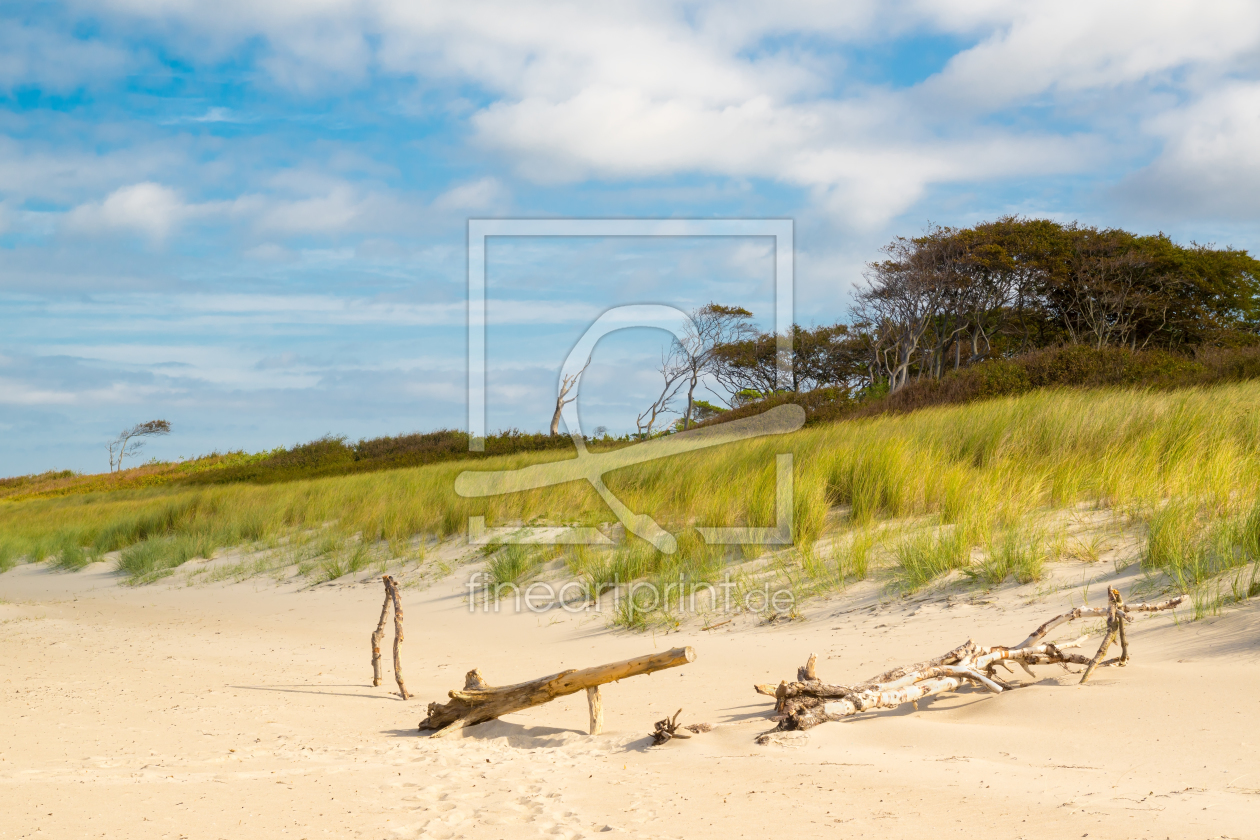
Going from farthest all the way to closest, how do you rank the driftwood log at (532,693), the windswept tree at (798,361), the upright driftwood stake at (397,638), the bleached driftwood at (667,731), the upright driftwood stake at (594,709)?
the windswept tree at (798,361), the upright driftwood stake at (397,638), the upright driftwood stake at (594,709), the driftwood log at (532,693), the bleached driftwood at (667,731)

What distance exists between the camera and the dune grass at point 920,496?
6.18 metres

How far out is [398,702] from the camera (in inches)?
204

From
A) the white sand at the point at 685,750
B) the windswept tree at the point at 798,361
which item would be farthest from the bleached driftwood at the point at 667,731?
the windswept tree at the point at 798,361

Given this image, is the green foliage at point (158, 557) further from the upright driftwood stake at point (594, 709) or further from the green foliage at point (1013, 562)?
the green foliage at point (1013, 562)

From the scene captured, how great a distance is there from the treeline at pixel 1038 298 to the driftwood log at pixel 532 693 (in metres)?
22.1

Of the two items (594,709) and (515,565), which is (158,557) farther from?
(594,709)

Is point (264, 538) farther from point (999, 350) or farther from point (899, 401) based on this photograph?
point (999, 350)

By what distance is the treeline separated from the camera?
91.8 ft

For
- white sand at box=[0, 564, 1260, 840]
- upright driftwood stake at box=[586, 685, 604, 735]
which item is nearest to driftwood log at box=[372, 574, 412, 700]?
white sand at box=[0, 564, 1260, 840]

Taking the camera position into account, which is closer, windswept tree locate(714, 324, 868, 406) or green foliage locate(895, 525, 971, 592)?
green foliage locate(895, 525, 971, 592)

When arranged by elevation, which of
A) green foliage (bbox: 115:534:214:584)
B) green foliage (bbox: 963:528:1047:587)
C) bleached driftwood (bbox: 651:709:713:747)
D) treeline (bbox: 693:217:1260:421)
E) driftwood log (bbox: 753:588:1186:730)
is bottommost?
green foliage (bbox: 115:534:214:584)

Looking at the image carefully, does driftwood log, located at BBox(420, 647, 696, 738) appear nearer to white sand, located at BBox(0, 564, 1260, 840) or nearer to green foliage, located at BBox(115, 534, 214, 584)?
white sand, located at BBox(0, 564, 1260, 840)

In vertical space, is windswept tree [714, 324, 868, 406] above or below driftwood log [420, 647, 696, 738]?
above

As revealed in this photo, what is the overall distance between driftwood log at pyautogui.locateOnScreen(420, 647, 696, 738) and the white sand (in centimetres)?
11
